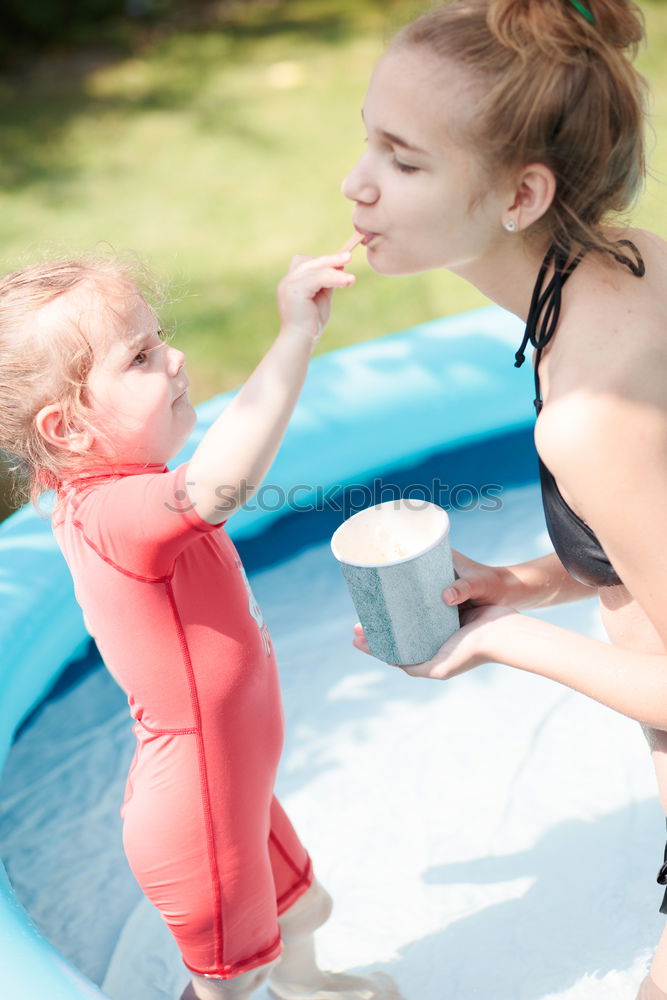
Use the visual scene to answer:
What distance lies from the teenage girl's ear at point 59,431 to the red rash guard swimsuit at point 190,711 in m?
0.06

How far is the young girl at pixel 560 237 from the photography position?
165 centimetres

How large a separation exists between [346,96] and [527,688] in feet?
16.3

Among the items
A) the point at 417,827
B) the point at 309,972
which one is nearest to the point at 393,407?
the point at 417,827

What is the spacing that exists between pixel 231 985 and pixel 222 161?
545 centimetres

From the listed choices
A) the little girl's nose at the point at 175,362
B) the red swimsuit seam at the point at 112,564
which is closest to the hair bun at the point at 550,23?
the little girl's nose at the point at 175,362

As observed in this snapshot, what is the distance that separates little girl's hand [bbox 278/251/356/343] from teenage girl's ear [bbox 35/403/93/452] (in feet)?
1.33

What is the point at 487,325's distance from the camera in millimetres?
3955

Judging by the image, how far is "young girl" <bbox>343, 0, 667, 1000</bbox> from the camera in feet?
5.43

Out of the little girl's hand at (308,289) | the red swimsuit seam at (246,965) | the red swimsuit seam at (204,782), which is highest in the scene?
the little girl's hand at (308,289)

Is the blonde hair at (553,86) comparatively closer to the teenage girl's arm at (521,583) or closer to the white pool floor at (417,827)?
the teenage girl's arm at (521,583)

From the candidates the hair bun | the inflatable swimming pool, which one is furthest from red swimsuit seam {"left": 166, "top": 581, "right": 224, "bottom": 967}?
the inflatable swimming pool

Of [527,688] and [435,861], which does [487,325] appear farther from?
[435,861]

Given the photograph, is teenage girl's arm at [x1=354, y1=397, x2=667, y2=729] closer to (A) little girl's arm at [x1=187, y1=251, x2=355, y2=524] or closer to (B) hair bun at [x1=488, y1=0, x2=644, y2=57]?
(A) little girl's arm at [x1=187, y1=251, x2=355, y2=524]

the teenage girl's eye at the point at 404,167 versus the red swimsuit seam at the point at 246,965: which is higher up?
the teenage girl's eye at the point at 404,167
